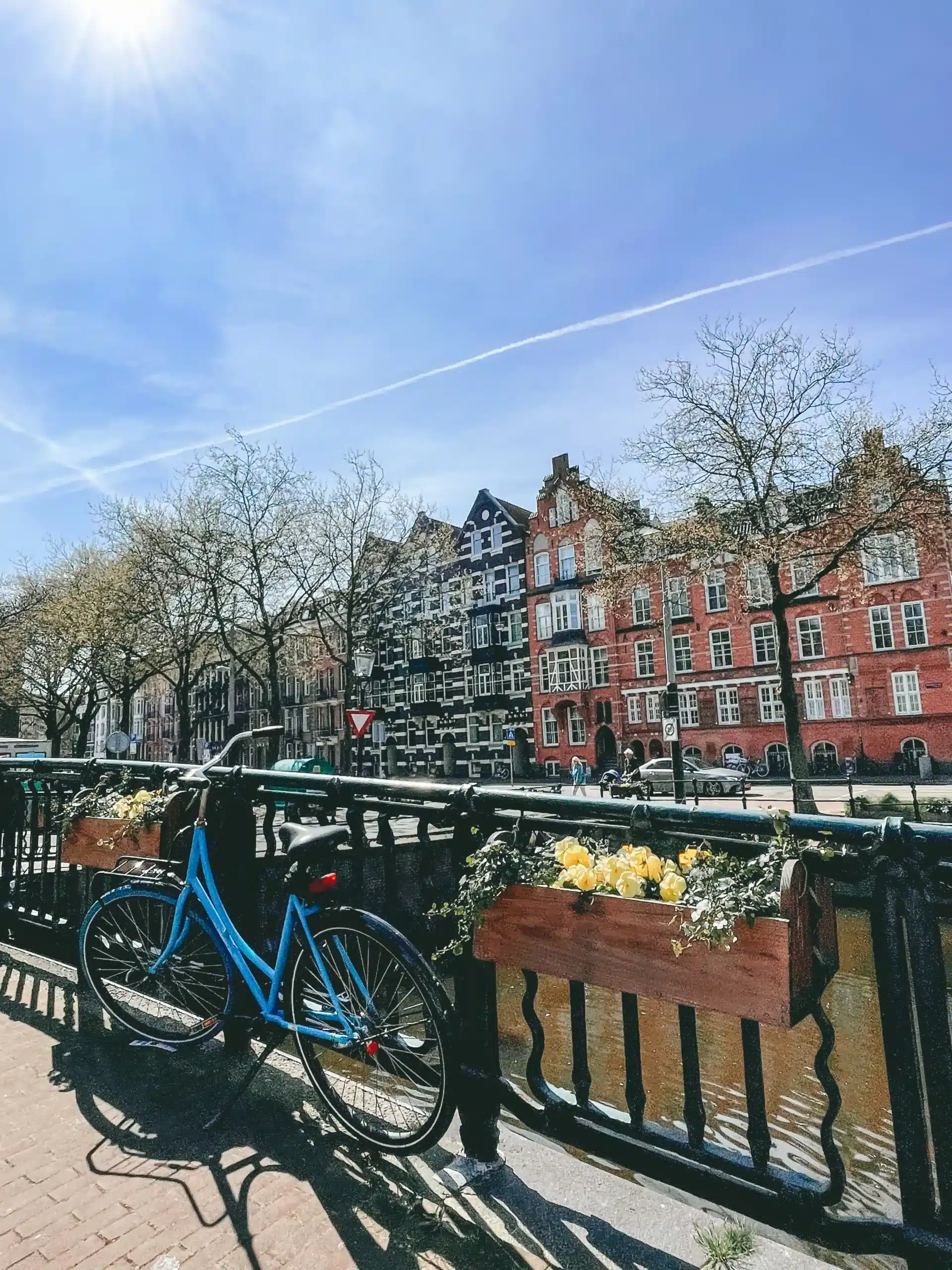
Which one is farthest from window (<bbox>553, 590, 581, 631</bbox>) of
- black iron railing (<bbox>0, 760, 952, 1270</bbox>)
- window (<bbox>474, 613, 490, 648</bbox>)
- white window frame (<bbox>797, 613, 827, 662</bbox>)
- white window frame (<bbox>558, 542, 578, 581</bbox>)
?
black iron railing (<bbox>0, 760, 952, 1270</bbox>)

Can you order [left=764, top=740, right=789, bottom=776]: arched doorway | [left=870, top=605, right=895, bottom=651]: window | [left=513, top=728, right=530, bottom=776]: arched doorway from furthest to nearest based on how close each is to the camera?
[left=513, top=728, right=530, bottom=776]: arched doorway
[left=764, top=740, right=789, bottom=776]: arched doorway
[left=870, top=605, right=895, bottom=651]: window

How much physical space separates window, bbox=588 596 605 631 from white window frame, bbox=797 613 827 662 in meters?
10.1

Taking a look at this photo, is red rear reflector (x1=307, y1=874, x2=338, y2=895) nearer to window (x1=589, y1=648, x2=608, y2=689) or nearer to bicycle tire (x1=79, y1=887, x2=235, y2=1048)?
bicycle tire (x1=79, y1=887, x2=235, y2=1048)

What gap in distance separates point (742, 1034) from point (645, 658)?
38.6 m

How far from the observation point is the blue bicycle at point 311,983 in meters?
2.74

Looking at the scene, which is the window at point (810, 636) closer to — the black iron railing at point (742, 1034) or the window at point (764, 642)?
the window at point (764, 642)

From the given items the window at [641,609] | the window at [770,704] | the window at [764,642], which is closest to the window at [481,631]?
the window at [641,609]

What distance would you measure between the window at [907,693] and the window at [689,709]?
353 inches

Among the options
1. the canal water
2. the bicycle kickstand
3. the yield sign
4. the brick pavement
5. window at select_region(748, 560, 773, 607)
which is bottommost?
the canal water

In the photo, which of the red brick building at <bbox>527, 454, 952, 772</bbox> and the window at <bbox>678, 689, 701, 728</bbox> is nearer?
the red brick building at <bbox>527, 454, 952, 772</bbox>

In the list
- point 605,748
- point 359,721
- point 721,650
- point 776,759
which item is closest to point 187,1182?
point 359,721

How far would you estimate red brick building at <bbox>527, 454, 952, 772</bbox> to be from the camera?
32625mm

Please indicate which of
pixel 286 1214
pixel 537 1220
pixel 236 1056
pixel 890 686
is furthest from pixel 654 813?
pixel 890 686

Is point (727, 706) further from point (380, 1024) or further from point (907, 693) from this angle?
point (380, 1024)
